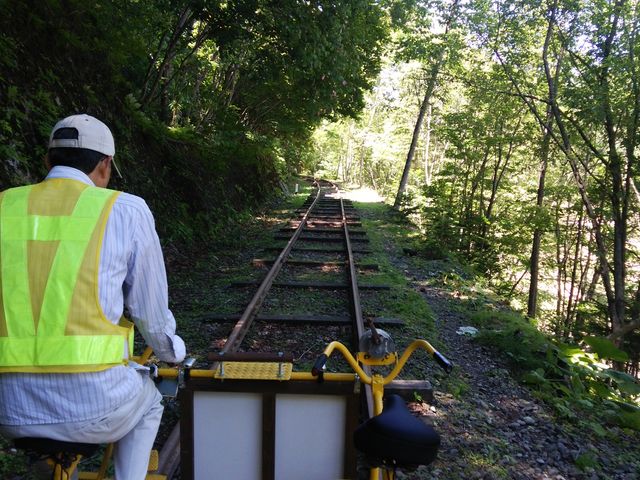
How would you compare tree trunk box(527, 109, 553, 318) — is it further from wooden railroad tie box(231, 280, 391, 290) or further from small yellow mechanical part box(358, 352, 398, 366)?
small yellow mechanical part box(358, 352, 398, 366)

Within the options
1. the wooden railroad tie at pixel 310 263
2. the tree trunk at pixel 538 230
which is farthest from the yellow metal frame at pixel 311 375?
the tree trunk at pixel 538 230

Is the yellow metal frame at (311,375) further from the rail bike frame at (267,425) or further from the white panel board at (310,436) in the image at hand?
the white panel board at (310,436)

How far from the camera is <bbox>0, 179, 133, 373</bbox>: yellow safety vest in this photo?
1.46m

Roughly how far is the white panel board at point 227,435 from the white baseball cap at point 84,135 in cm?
128

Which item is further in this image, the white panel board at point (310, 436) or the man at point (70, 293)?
the white panel board at point (310, 436)

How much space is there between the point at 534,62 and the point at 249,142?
9.01 metres

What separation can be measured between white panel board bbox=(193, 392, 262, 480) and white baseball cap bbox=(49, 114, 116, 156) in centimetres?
128

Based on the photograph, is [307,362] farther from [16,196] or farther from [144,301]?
[16,196]

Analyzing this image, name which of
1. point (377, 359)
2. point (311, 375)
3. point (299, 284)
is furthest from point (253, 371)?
point (299, 284)

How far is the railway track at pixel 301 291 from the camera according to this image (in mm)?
4805

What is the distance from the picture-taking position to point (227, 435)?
2396mm

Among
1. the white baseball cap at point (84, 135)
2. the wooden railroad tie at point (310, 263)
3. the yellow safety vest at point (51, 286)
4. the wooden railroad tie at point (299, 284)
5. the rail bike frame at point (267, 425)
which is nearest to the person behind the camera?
the yellow safety vest at point (51, 286)

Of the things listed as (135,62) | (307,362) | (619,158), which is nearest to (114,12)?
(135,62)

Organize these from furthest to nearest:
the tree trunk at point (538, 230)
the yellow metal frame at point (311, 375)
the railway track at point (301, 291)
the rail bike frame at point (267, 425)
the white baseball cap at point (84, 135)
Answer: the tree trunk at point (538, 230), the railway track at point (301, 291), the rail bike frame at point (267, 425), the yellow metal frame at point (311, 375), the white baseball cap at point (84, 135)
